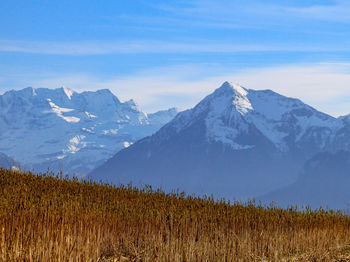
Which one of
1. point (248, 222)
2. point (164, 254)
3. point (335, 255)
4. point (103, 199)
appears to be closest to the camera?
point (164, 254)

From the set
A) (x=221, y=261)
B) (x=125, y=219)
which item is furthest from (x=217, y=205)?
(x=221, y=261)

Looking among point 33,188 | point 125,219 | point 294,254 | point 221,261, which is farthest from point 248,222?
point 33,188

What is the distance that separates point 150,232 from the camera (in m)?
13.9

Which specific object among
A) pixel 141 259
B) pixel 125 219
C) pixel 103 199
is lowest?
pixel 141 259

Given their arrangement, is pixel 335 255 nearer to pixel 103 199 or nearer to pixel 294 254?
pixel 294 254

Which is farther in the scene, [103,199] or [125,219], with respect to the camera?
[103,199]

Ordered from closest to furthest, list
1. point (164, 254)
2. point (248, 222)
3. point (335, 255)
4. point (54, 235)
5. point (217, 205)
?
1. point (164, 254)
2. point (54, 235)
3. point (335, 255)
4. point (248, 222)
5. point (217, 205)

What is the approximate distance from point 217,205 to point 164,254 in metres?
9.49

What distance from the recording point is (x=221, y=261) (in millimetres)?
11617

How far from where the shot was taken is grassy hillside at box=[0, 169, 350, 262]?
36.6 ft

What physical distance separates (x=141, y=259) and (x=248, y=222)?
19.0 feet

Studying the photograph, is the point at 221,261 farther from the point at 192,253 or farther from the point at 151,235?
the point at 151,235

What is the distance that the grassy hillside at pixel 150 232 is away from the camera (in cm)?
1115

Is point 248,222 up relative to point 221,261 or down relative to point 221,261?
up
